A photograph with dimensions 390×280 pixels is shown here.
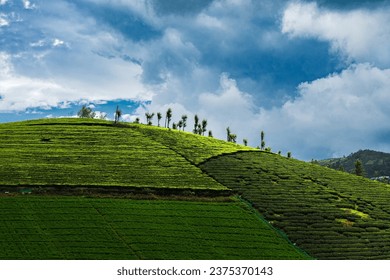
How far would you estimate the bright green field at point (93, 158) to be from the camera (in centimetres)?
Result: 6475

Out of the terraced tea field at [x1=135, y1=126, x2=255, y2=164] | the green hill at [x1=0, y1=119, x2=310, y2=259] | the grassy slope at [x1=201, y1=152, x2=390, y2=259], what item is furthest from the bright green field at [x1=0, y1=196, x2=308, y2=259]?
the terraced tea field at [x1=135, y1=126, x2=255, y2=164]

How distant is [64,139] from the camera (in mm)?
91938

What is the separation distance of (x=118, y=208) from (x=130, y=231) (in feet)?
23.8

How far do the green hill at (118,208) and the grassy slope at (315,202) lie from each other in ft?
9.97

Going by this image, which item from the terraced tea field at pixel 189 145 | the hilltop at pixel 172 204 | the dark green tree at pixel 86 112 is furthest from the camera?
the dark green tree at pixel 86 112

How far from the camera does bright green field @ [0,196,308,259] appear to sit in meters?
41.6

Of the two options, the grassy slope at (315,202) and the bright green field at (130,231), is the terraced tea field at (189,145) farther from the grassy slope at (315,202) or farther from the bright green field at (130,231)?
the bright green field at (130,231)

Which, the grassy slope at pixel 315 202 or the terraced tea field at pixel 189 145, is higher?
the terraced tea field at pixel 189 145

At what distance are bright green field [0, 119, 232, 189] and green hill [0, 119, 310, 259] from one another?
0.56 feet

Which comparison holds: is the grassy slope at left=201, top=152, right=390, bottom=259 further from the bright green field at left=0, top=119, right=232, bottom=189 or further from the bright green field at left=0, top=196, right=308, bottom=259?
Result: the bright green field at left=0, top=119, right=232, bottom=189

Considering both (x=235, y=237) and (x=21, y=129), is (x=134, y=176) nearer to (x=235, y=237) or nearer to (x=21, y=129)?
(x=235, y=237)

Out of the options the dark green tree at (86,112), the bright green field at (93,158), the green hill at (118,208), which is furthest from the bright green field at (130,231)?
the dark green tree at (86,112)

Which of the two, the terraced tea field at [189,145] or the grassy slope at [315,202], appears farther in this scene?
the terraced tea field at [189,145]

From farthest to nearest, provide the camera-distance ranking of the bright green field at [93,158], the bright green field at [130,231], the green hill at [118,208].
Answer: the bright green field at [93,158]
the green hill at [118,208]
the bright green field at [130,231]
